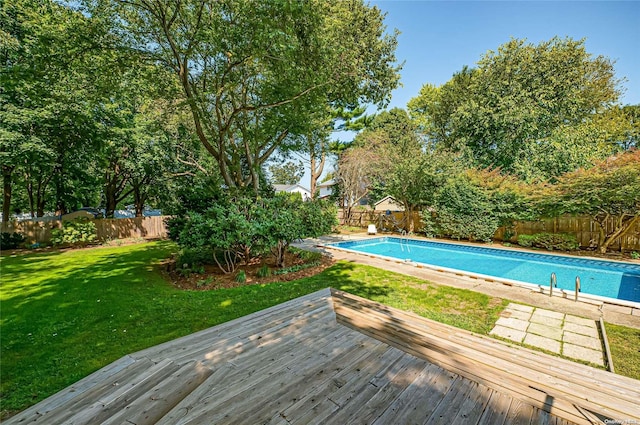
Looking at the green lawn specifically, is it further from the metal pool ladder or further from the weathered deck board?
the metal pool ladder

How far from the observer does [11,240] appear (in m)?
11.3

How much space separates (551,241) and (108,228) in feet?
65.5

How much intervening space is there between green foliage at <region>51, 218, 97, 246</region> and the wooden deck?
12.5m

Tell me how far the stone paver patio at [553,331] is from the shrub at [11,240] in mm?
17517

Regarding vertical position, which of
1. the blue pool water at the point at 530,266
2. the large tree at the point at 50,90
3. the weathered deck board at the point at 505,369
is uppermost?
the large tree at the point at 50,90

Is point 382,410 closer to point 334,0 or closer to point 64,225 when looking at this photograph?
point 334,0

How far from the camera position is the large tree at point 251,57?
526 centimetres

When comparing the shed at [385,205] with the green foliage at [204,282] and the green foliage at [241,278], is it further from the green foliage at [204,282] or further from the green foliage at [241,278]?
the green foliage at [204,282]

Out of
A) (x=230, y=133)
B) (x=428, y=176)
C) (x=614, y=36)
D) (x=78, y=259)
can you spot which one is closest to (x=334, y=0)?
(x=230, y=133)

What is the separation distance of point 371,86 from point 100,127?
11.2 meters

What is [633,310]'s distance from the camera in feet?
14.6

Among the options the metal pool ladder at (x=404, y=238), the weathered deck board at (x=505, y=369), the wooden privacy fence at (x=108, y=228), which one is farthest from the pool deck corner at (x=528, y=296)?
the wooden privacy fence at (x=108, y=228)

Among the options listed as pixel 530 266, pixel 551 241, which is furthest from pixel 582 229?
pixel 530 266

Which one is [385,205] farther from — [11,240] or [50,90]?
[11,240]
